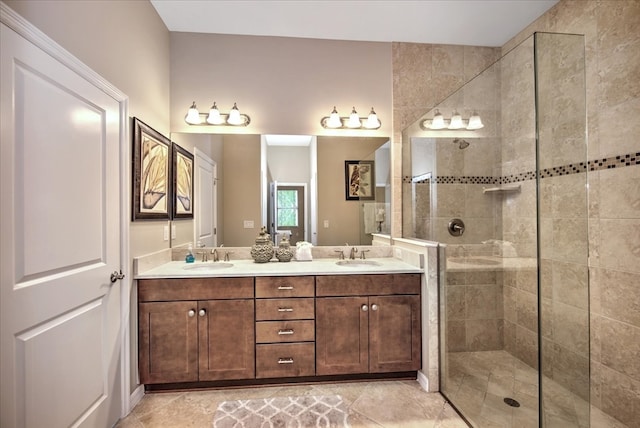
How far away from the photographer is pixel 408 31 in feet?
8.73

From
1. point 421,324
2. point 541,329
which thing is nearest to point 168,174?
point 421,324

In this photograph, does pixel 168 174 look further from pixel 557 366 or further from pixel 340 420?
pixel 557 366

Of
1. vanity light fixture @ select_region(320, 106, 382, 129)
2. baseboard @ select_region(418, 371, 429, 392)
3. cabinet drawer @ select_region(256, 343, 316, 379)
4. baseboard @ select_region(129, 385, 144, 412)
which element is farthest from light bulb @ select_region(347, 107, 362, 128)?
baseboard @ select_region(129, 385, 144, 412)

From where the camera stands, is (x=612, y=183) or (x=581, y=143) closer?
(x=581, y=143)

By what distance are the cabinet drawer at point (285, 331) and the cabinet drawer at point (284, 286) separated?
0.20 meters

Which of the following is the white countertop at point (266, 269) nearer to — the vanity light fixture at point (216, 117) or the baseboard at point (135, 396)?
the baseboard at point (135, 396)

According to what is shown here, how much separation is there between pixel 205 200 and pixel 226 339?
4.05 feet

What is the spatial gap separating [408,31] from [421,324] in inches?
97.1

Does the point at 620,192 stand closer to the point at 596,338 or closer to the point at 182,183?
the point at 596,338

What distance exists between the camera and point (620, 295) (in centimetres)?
180

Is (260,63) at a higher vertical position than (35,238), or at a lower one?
higher

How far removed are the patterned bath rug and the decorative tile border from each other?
1.78 meters

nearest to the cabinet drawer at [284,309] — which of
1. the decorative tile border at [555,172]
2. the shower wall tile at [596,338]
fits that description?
the decorative tile border at [555,172]

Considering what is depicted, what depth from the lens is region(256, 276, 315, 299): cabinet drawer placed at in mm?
2172
